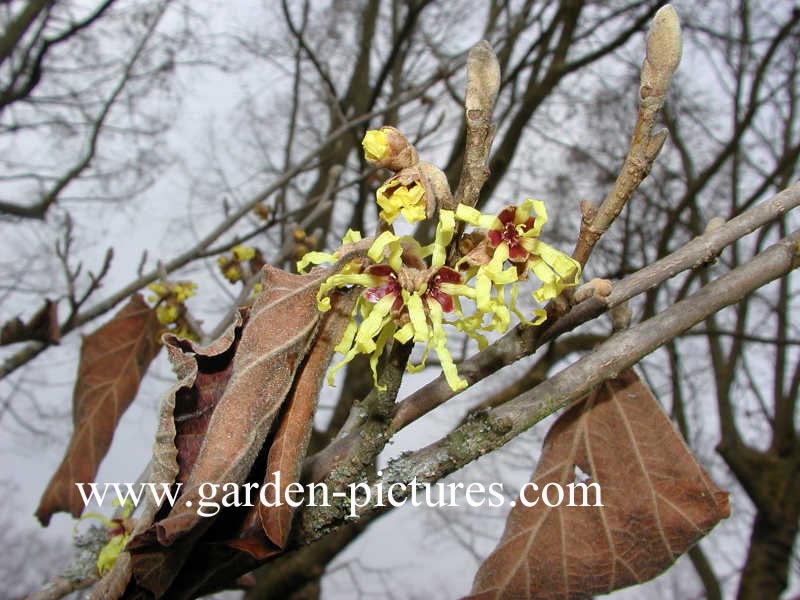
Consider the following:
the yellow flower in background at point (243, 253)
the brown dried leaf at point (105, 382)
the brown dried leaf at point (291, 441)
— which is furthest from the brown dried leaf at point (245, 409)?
the yellow flower in background at point (243, 253)

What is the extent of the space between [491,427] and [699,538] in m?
0.36

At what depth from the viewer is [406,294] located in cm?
54

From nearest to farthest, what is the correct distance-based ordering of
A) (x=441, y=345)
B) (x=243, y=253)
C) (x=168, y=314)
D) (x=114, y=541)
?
(x=441, y=345), (x=114, y=541), (x=168, y=314), (x=243, y=253)

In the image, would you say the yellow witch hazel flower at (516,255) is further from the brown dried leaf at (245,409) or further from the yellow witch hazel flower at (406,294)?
the brown dried leaf at (245,409)

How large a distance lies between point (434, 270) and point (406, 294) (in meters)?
0.03

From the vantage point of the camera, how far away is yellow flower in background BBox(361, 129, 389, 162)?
1.74ft

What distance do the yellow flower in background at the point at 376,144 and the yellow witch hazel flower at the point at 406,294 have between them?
0.07 meters

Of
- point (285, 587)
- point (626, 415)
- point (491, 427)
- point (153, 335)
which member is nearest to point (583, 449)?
point (626, 415)

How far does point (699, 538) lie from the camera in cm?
77

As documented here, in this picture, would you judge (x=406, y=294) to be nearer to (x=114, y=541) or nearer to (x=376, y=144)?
(x=376, y=144)

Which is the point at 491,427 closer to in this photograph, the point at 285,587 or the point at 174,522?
the point at 174,522

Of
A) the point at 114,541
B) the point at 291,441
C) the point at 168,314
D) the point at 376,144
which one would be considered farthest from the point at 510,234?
the point at 168,314

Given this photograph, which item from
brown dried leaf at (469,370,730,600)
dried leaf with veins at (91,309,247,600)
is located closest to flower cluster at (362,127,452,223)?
dried leaf with veins at (91,309,247,600)

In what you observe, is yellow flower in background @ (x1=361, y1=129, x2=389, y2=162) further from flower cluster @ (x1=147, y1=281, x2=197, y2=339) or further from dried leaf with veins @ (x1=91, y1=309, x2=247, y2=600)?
flower cluster @ (x1=147, y1=281, x2=197, y2=339)
